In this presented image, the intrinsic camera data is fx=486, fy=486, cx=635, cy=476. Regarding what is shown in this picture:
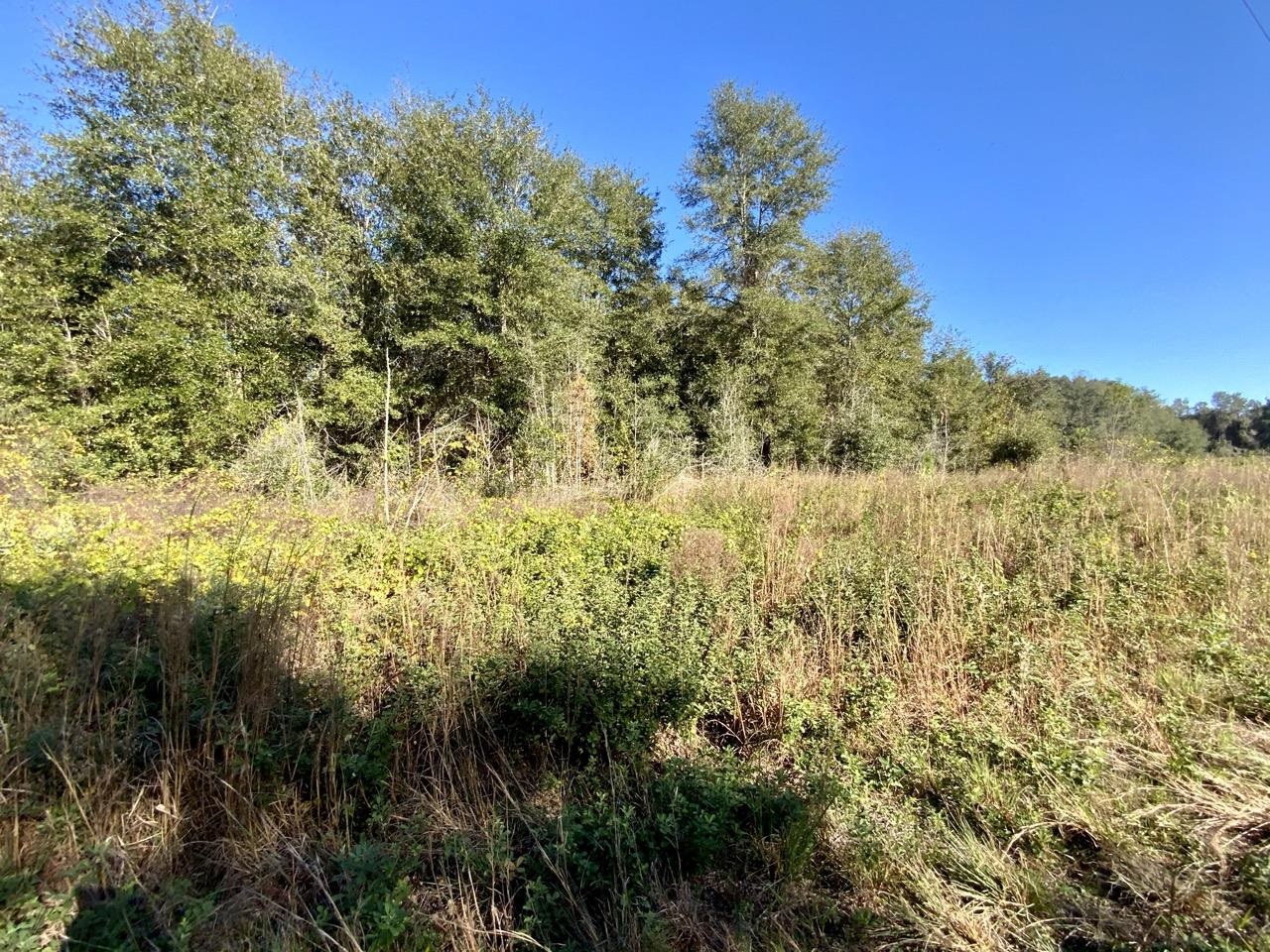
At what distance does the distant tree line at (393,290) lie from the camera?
25.2ft

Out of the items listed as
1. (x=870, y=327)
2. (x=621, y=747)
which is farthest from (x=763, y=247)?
(x=621, y=747)

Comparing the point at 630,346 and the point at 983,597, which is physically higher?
the point at 630,346

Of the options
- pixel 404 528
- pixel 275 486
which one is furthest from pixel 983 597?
pixel 275 486

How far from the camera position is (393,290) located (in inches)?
409

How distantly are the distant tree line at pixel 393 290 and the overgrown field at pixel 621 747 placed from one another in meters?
4.15

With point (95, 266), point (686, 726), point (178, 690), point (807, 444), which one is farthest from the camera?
point (807, 444)

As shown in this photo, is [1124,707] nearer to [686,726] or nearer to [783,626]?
[783,626]

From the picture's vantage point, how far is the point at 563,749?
8.05ft

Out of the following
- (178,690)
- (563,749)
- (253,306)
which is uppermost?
(253,306)

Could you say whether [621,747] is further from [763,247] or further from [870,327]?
[870,327]

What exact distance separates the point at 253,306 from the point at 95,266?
6.56 feet

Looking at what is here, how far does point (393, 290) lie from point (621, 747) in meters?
10.9

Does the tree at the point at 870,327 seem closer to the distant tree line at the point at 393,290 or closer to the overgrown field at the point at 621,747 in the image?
the distant tree line at the point at 393,290

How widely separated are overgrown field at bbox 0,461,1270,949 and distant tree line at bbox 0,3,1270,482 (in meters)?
4.15
